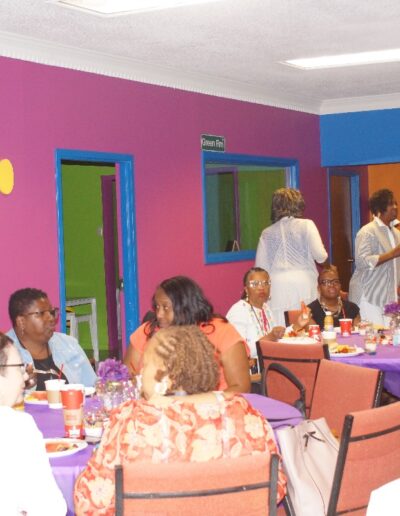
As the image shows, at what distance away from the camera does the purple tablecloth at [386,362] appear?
Answer: 5.18 m

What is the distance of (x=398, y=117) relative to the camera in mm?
10000

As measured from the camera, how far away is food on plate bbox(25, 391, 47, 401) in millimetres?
4125

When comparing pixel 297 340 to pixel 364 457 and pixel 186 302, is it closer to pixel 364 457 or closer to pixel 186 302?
pixel 186 302

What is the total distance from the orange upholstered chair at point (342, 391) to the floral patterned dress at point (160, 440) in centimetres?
120

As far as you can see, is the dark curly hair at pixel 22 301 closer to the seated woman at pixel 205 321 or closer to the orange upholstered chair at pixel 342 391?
the seated woman at pixel 205 321

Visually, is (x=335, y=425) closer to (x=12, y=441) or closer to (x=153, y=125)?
(x=12, y=441)

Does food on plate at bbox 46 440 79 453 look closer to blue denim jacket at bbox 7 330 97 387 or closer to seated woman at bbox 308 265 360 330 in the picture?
blue denim jacket at bbox 7 330 97 387

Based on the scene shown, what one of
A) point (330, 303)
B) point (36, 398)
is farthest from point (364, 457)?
point (330, 303)

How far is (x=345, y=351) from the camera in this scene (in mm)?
5453

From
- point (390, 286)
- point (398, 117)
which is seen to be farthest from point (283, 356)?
point (398, 117)

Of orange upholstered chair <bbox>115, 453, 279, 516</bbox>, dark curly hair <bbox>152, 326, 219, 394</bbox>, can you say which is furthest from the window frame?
orange upholstered chair <bbox>115, 453, 279, 516</bbox>

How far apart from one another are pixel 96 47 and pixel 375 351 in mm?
3024

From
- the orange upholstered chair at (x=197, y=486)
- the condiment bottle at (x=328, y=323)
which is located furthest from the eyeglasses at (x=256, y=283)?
the orange upholstered chair at (x=197, y=486)

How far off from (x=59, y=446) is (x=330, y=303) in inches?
141
